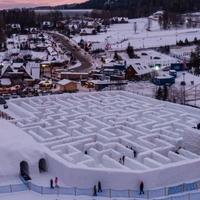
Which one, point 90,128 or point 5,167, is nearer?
point 5,167

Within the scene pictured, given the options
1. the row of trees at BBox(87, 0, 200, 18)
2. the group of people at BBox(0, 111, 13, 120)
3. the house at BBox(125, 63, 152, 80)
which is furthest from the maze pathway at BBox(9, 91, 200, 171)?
the row of trees at BBox(87, 0, 200, 18)

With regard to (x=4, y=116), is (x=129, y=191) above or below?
below

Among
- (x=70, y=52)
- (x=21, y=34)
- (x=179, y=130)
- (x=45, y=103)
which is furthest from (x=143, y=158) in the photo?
(x=21, y=34)

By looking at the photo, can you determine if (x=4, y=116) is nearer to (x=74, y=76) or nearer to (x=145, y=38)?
(x=74, y=76)

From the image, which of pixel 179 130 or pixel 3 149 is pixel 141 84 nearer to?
pixel 179 130

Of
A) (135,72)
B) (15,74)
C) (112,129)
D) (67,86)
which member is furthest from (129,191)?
(15,74)

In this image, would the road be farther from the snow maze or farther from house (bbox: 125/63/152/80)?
the snow maze

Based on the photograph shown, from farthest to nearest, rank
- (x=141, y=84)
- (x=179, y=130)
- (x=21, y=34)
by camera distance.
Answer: (x=21, y=34) → (x=141, y=84) → (x=179, y=130)
